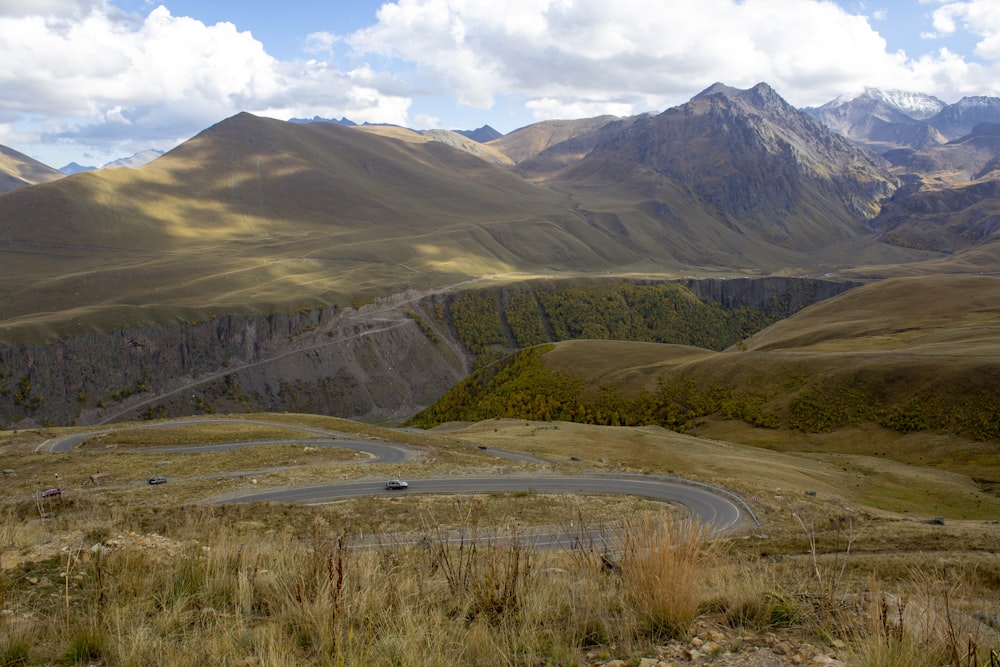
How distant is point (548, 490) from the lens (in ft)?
102

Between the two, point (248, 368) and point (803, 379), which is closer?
point (803, 379)

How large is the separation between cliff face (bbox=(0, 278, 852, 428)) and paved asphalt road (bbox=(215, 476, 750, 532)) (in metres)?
73.1

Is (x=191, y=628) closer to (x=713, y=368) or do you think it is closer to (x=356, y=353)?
(x=713, y=368)

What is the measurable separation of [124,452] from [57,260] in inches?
5070

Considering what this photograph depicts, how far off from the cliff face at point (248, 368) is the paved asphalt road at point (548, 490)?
73067mm

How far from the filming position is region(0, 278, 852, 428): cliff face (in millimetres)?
85125

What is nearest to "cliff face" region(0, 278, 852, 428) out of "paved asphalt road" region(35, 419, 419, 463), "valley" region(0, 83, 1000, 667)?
"valley" region(0, 83, 1000, 667)

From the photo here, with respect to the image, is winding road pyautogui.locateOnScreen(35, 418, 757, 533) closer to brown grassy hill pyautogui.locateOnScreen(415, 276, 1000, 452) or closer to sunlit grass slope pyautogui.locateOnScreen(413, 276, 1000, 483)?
sunlit grass slope pyautogui.locateOnScreen(413, 276, 1000, 483)

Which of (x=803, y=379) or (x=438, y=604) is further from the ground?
(x=438, y=604)

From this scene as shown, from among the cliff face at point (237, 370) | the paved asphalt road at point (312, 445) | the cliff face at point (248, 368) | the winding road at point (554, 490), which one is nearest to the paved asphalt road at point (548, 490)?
the winding road at point (554, 490)

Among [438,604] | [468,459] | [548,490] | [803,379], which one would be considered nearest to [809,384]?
[803,379]

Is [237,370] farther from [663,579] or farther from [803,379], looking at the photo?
[663,579]

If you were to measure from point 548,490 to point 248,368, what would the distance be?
85122 millimetres

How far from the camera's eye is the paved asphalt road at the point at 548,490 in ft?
91.9
